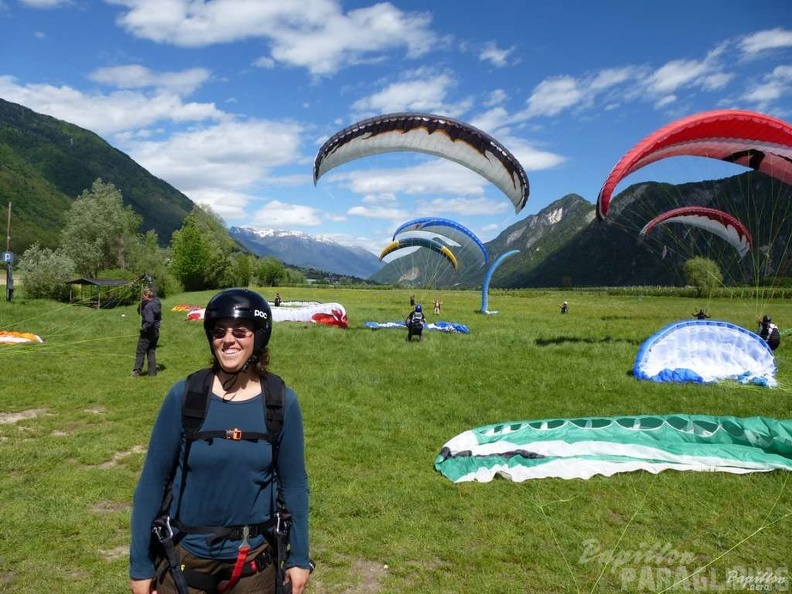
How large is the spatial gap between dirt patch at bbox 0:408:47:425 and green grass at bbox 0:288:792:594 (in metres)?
0.07

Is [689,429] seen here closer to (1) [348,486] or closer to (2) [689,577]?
(2) [689,577]

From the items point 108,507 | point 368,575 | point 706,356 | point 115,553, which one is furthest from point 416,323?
point 115,553

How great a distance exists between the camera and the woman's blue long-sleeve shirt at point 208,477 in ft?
8.04

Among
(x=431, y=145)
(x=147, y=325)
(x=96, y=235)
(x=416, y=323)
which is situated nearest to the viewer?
(x=147, y=325)

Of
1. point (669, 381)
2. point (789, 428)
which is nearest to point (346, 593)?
point (789, 428)

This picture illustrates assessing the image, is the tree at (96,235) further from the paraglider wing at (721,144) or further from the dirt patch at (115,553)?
the dirt patch at (115,553)

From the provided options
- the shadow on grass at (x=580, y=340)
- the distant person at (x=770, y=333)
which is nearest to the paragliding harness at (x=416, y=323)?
the shadow on grass at (x=580, y=340)

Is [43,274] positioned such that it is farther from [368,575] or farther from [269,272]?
[269,272]

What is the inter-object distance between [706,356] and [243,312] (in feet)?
44.9

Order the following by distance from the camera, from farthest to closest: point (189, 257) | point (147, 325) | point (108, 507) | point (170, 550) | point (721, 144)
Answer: point (189, 257) < point (721, 144) < point (147, 325) < point (108, 507) < point (170, 550)

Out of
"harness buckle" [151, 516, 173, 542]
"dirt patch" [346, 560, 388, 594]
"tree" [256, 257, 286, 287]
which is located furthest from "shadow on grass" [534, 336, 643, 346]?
"tree" [256, 257, 286, 287]

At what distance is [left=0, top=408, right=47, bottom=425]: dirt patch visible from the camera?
29.3 feet

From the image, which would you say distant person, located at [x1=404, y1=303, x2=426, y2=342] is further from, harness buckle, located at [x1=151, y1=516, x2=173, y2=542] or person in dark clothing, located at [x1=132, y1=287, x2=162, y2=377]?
harness buckle, located at [x1=151, y1=516, x2=173, y2=542]

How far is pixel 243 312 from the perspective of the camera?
8.73 feet
